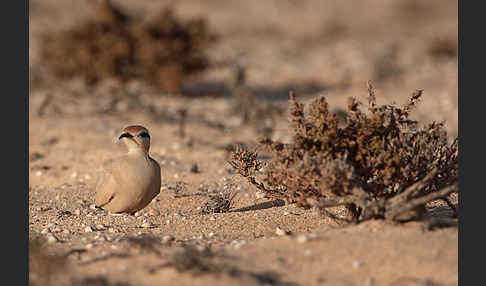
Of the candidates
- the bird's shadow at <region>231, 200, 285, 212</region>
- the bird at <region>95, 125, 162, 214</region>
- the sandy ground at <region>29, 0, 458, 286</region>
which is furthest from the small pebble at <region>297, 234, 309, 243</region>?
the bird's shadow at <region>231, 200, 285, 212</region>

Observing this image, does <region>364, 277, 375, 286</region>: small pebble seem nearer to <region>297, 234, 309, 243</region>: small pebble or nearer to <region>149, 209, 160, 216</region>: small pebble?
<region>297, 234, 309, 243</region>: small pebble

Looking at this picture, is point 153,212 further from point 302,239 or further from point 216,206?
point 302,239

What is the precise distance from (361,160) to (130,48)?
28.0ft

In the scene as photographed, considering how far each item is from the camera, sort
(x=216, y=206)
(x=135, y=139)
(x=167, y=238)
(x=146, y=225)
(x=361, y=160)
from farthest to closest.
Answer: (x=216, y=206)
(x=135, y=139)
(x=146, y=225)
(x=361, y=160)
(x=167, y=238)

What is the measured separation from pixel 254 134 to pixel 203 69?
3705 millimetres

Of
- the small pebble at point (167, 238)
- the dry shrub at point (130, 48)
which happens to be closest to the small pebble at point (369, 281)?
the small pebble at point (167, 238)

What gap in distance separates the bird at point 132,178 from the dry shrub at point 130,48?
23.2 feet

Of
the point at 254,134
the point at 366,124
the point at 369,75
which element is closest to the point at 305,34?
the point at 369,75

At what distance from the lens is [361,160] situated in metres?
4.30

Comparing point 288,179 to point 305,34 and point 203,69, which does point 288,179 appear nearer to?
point 203,69

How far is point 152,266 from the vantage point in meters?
3.52

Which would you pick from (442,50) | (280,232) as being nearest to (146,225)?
(280,232)

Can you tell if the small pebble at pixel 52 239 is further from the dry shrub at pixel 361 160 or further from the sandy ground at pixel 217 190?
the dry shrub at pixel 361 160

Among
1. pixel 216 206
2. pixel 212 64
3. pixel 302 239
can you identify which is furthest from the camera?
pixel 212 64
